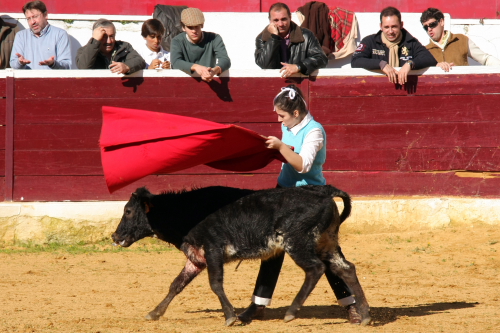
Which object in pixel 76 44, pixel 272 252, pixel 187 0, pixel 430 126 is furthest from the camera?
pixel 187 0

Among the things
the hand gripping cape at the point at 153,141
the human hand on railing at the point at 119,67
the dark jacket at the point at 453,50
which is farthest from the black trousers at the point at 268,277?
the dark jacket at the point at 453,50

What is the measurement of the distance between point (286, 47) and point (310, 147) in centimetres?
307

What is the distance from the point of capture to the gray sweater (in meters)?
6.91

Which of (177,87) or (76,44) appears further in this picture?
(76,44)

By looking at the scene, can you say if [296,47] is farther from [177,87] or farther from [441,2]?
[441,2]

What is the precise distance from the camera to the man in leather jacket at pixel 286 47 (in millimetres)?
6746

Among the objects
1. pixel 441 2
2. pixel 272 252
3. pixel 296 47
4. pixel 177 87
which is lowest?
pixel 272 252

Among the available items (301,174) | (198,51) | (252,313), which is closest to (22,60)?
(198,51)

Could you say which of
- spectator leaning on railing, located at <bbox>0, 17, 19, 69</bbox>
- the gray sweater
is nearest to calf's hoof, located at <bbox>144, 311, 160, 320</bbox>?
the gray sweater

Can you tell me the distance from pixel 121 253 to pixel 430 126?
3.35 m

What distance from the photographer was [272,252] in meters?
4.29

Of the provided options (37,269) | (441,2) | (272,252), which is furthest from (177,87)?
(441,2)

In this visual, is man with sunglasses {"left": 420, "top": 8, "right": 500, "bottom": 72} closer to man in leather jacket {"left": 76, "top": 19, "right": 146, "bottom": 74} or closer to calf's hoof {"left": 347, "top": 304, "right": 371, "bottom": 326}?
man in leather jacket {"left": 76, "top": 19, "right": 146, "bottom": 74}

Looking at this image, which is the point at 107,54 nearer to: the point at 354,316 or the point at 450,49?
the point at 450,49
